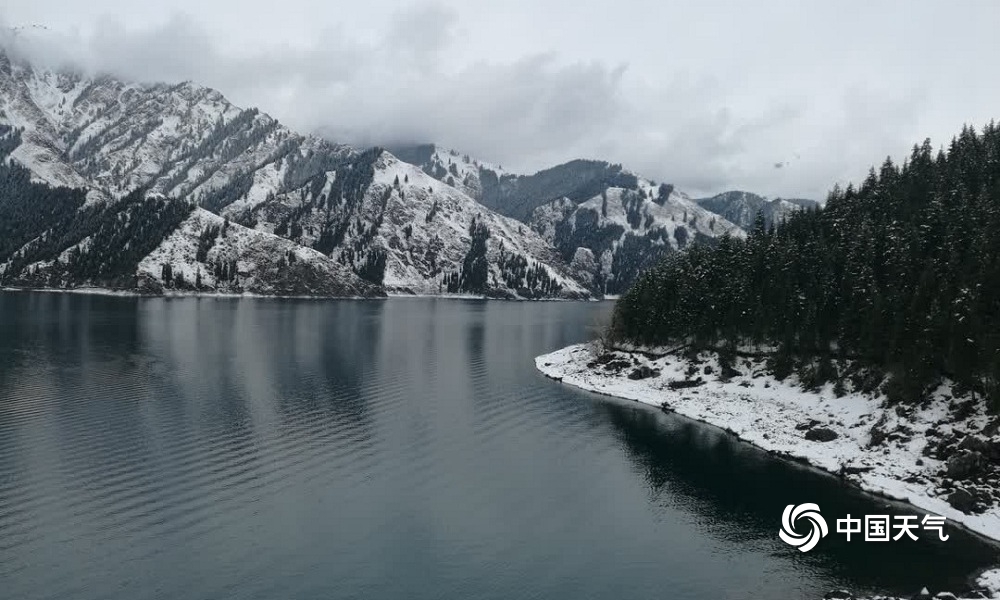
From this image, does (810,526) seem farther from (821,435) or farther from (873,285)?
(873,285)

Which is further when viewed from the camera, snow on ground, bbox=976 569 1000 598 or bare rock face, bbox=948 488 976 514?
bare rock face, bbox=948 488 976 514

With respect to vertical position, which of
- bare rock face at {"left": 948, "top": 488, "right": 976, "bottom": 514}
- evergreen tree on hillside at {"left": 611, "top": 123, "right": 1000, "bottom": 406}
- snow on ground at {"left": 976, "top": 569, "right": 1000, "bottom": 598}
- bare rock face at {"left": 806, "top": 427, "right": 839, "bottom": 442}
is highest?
evergreen tree on hillside at {"left": 611, "top": 123, "right": 1000, "bottom": 406}

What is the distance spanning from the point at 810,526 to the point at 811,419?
3139cm

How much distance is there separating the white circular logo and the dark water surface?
0.93 meters

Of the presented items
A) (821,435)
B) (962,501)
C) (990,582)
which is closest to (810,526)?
(990,582)

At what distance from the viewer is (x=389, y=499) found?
5109cm

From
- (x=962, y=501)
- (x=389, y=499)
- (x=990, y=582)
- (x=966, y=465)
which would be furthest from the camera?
(x=966, y=465)

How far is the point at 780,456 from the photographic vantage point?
2660 inches

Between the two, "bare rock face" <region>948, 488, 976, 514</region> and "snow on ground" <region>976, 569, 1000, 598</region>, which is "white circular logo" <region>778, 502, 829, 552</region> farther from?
"bare rock face" <region>948, 488, 976, 514</region>

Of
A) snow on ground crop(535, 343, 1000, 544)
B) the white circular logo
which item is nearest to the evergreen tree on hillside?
snow on ground crop(535, 343, 1000, 544)

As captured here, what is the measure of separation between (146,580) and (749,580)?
3899 cm

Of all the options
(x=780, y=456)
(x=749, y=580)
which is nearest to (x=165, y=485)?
(x=749, y=580)

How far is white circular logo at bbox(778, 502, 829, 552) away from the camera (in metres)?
46.2

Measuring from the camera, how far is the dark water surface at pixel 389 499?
127 feet
